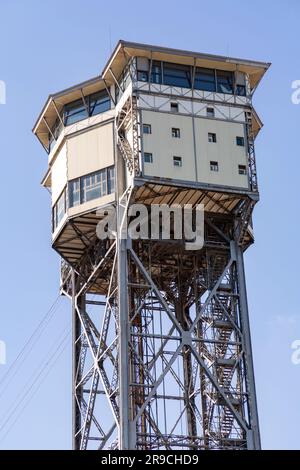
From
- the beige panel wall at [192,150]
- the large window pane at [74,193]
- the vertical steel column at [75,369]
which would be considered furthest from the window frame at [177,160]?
the vertical steel column at [75,369]

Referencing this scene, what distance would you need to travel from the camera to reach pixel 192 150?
5722cm

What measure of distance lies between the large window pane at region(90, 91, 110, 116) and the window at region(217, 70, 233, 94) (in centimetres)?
470

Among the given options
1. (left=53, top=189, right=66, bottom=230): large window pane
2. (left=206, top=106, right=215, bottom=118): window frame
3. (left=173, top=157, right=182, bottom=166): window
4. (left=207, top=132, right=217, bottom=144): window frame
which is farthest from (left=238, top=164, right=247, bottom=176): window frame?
(left=53, top=189, right=66, bottom=230): large window pane

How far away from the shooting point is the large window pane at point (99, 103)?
5975 cm

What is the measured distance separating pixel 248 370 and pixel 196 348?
7.84 feet

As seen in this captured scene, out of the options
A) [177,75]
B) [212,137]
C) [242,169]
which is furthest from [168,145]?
[177,75]

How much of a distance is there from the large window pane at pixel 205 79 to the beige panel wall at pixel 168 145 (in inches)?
75.3

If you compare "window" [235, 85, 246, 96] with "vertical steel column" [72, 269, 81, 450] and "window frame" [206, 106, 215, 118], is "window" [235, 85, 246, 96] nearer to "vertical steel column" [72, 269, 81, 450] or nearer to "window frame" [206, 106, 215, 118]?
"window frame" [206, 106, 215, 118]

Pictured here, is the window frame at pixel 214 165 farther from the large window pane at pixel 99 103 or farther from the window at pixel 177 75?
the large window pane at pixel 99 103

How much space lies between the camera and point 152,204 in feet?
188

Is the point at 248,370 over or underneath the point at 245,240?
underneath
